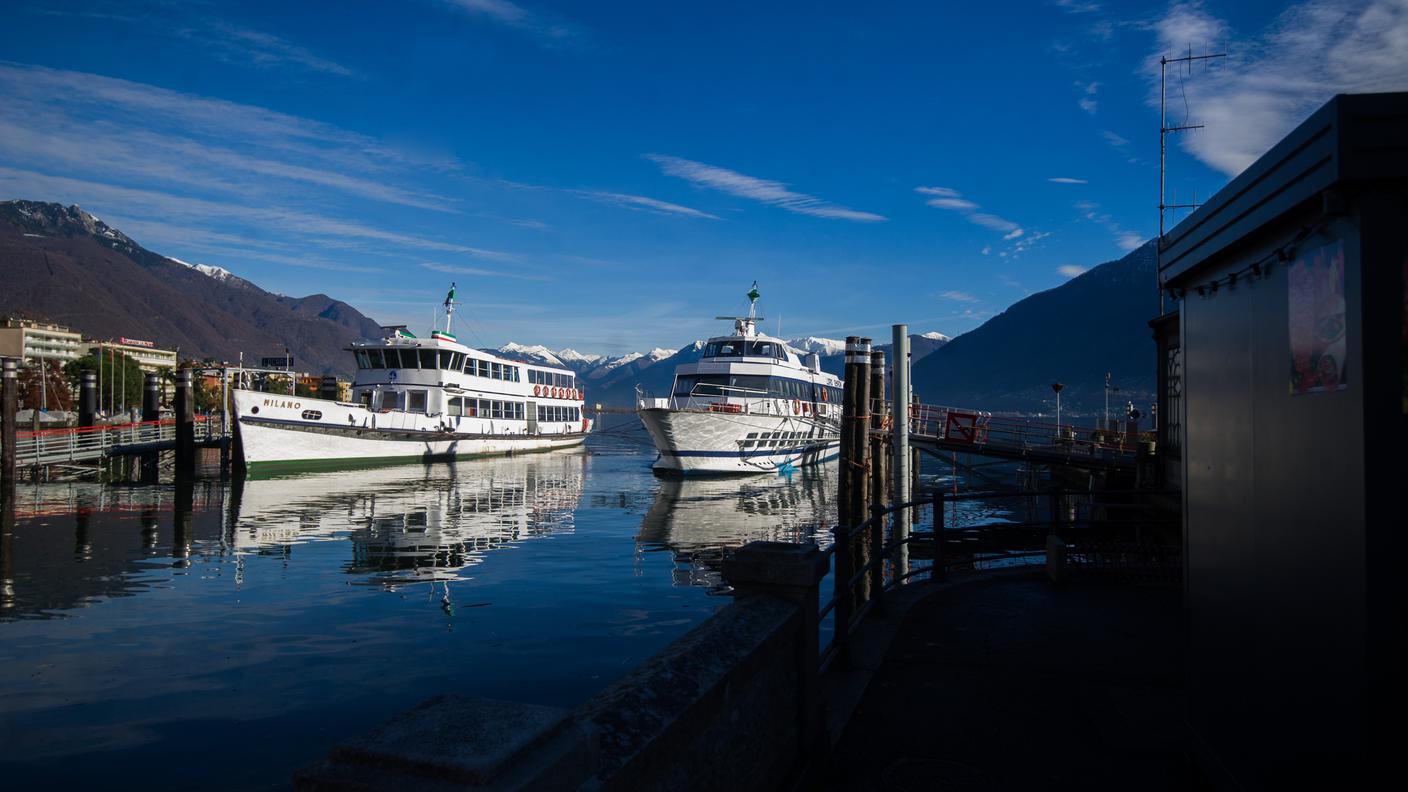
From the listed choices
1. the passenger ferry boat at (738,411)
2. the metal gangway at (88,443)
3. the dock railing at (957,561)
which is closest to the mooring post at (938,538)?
the dock railing at (957,561)

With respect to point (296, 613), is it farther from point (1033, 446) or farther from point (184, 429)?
point (184, 429)

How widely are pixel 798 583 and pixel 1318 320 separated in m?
2.55

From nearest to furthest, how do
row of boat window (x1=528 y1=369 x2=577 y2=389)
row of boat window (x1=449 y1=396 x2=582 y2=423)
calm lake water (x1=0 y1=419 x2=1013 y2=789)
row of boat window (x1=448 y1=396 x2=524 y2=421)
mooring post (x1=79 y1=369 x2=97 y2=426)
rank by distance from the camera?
calm lake water (x1=0 y1=419 x2=1013 y2=789) → mooring post (x1=79 y1=369 x2=97 y2=426) → row of boat window (x1=448 y1=396 x2=524 y2=421) → row of boat window (x1=449 y1=396 x2=582 y2=423) → row of boat window (x1=528 y1=369 x2=577 y2=389)

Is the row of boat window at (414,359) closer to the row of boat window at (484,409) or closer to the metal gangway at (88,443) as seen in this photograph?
the row of boat window at (484,409)

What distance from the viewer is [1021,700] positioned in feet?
17.9

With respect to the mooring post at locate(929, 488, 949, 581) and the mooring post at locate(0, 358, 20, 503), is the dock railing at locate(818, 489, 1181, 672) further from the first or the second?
the mooring post at locate(0, 358, 20, 503)

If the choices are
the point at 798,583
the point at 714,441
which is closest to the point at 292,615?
the point at 798,583

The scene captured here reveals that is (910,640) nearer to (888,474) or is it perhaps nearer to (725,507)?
(725,507)

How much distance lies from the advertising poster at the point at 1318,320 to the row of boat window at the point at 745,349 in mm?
36044

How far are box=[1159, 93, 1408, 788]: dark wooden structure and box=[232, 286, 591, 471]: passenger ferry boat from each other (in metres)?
37.0

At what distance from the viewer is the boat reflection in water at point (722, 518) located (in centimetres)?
Answer: 1769

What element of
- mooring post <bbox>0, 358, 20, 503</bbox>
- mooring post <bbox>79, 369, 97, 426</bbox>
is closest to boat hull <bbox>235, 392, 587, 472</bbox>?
mooring post <bbox>0, 358, 20, 503</bbox>

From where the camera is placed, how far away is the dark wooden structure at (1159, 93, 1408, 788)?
8.55 ft

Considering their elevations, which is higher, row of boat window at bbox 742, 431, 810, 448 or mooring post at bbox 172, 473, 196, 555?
row of boat window at bbox 742, 431, 810, 448
